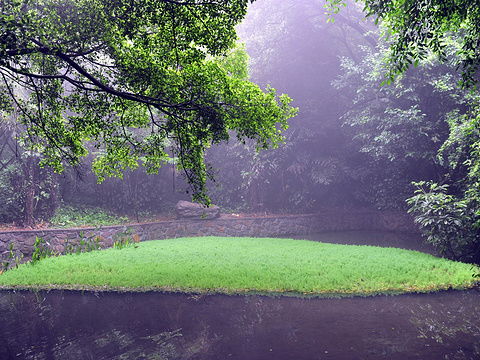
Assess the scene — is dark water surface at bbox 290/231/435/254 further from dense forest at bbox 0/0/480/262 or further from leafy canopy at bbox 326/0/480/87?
leafy canopy at bbox 326/0/480/87

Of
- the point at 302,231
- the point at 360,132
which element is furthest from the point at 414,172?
the point at 302,231

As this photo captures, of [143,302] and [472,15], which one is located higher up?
[472,15]

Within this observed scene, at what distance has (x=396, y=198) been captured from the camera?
23.2 meters

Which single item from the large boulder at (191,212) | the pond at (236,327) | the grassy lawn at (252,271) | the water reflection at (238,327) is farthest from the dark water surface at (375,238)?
the water reflection at (238,327)

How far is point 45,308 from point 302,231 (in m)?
17.6

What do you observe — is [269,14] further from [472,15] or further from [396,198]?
[472,15]

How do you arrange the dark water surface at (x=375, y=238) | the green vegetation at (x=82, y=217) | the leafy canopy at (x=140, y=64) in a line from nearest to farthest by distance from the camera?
the leafy canopy at (x=140, y=64) < the dark water surface at (x=375, y=238) < the green vegetation at (x=82, y=217)

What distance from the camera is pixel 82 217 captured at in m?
20.2

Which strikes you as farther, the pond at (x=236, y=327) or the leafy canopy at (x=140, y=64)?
the leafy canopy at (x=140, y=64)

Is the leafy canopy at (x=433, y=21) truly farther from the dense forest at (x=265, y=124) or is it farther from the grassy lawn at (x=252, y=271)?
the grassy lawn at (x=252, y=271)

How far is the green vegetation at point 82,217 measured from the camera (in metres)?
19.0

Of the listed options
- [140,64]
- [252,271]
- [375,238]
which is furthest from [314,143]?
[140,64]

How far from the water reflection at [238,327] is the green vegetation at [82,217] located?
9.71 m

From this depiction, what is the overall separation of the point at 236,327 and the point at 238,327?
1.6 inches
